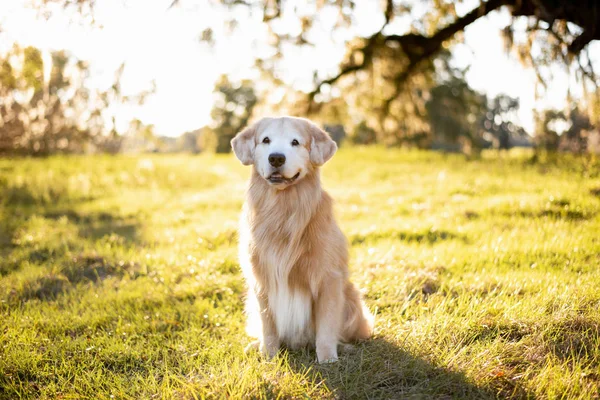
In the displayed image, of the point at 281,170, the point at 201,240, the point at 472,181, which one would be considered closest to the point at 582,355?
the point at 281,170

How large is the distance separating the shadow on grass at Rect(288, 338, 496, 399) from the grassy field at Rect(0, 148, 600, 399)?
12 millimetres

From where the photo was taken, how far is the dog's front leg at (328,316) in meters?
3.07

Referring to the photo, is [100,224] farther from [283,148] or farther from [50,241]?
[283,148]

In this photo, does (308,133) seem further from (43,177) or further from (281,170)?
(43,177)

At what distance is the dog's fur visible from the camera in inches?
122

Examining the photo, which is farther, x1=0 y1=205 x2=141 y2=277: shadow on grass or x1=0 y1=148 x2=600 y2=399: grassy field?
x1=0 y1=205 x2=141 y2=277: shadow on grass

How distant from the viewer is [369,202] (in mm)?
7926

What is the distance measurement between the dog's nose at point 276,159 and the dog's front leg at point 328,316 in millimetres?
887

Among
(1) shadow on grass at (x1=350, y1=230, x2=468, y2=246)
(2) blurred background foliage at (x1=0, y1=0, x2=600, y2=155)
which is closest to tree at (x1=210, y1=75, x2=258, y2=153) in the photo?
(2) blurred background foliage at (x1=0, y1=0, x2=600, y2=155)

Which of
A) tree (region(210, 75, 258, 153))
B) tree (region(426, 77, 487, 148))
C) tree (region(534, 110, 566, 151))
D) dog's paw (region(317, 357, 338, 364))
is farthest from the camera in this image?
tree (region(210, 75, 258, 153))

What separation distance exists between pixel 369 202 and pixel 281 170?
5.07 metres

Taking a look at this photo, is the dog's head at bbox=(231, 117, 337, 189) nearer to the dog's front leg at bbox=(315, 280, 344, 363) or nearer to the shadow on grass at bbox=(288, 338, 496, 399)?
the dog's front leg at bbox=(315, 280, 344, 363)

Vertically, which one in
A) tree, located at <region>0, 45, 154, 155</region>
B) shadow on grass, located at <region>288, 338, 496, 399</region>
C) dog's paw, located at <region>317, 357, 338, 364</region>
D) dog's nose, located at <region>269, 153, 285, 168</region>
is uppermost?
tree, located at <region>0, 45, 154, 155</region>

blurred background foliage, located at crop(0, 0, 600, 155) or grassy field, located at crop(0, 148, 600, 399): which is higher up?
blurred background foliage, located at crop(0, 0, 600, 155)
